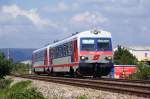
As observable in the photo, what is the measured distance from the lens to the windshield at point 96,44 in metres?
32.9

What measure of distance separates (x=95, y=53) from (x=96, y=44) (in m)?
0.81

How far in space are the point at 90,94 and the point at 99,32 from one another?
14.9 m

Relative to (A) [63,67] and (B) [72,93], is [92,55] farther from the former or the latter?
(B) [72,93]

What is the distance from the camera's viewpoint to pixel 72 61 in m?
34.0

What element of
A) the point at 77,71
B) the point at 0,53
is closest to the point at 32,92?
the point at 77,71

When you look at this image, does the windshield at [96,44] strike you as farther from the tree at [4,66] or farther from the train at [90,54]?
the tree at [4,66]

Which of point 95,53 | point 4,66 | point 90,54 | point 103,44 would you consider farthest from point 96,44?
point 4,66

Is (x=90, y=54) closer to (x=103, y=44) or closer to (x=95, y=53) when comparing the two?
(x=95, y=53)

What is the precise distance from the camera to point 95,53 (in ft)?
107

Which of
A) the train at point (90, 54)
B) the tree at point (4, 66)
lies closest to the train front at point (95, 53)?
the train at point (90, 54)

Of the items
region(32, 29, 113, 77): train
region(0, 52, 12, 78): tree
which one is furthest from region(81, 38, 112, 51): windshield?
region(0, 52, 12, 78): tree

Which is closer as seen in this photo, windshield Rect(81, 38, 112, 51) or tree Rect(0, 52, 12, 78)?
windshield Rect(81, 38, 112, 51)

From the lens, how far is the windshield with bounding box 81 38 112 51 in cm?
3294

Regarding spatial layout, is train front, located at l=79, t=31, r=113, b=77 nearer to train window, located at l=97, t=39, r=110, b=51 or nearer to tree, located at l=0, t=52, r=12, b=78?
train window, located at l=97, t=39, r=110, b=51
